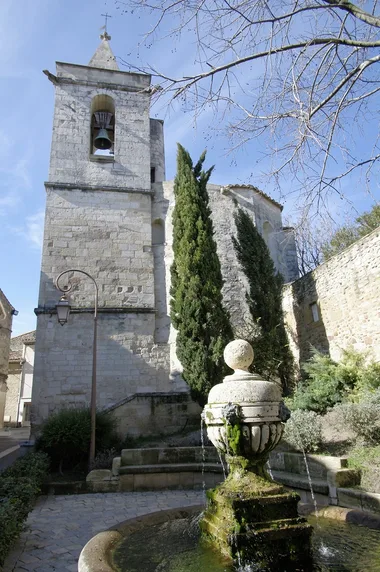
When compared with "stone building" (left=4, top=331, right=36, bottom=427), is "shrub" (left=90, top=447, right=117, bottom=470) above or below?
below

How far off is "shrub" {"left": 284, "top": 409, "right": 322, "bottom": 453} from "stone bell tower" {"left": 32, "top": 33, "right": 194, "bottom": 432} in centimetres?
479

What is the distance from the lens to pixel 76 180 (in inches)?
525

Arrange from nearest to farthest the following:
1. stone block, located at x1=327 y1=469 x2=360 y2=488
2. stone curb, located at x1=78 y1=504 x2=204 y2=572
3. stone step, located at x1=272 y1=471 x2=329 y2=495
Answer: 1. stone curb, located at x1=78 y1=504 x2=204 y2=572
2. stone block, located at x1=327 y1=469 x2=360 y2=488
3. stone step, located at x1=272 y1=471 x2=329 y2=495

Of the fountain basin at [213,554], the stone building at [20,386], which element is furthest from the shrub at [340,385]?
the stone building at [20,386]

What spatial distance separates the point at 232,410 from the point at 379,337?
7.44 meters

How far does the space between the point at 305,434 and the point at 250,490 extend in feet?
11.2

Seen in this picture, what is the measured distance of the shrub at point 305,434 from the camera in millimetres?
6195

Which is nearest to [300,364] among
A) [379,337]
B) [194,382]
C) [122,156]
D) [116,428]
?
[379,337]

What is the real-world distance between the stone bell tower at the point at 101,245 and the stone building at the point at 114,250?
31mm

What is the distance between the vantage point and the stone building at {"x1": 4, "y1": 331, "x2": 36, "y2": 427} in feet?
80.6

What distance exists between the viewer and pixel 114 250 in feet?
42.3


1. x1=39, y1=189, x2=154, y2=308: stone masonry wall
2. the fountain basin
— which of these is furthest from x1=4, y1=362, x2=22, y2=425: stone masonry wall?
the fountain basin

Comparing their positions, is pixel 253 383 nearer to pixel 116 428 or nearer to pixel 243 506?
pixel 243 506

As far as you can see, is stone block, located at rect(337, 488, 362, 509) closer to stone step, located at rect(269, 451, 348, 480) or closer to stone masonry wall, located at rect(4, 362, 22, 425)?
stone step, located at rect(269, 451, 348, 480)
